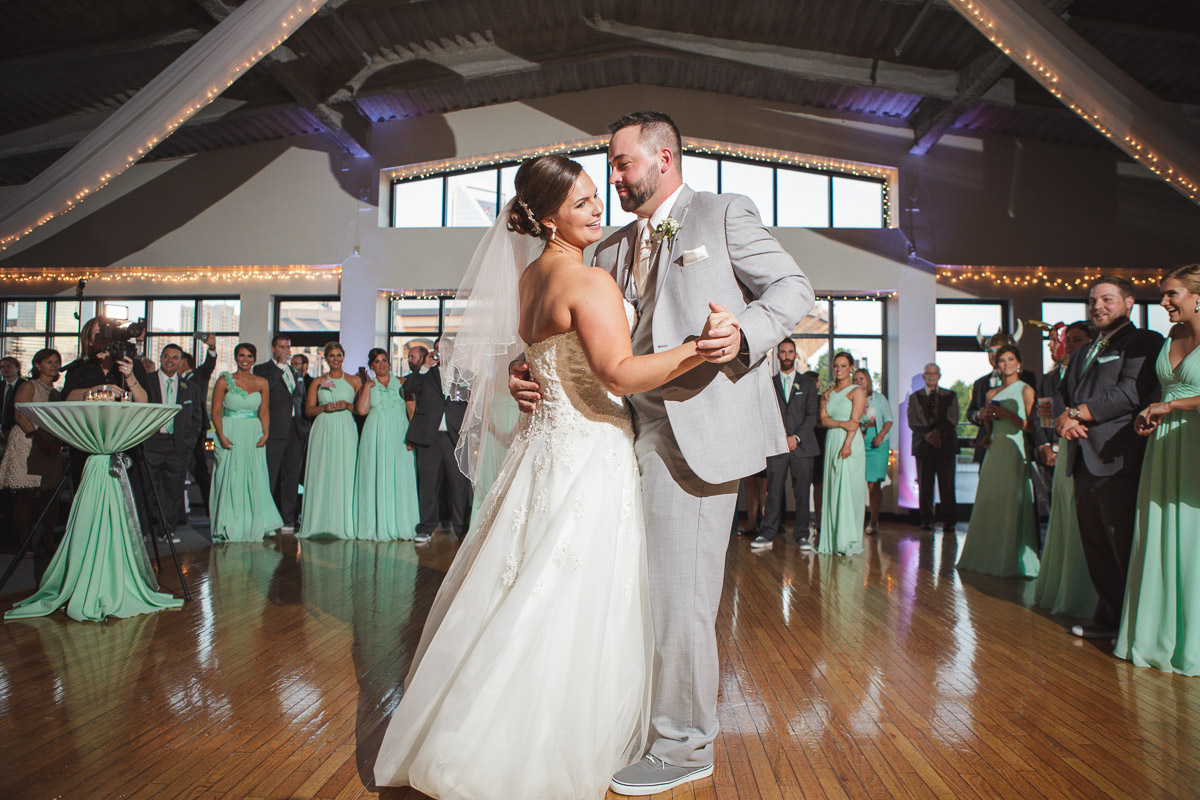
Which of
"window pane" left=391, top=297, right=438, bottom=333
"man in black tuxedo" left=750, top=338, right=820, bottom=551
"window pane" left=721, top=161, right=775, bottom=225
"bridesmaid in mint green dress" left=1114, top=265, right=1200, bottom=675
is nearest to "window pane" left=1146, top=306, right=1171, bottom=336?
"window pane" left=721, top=161, right=775, bottom=225

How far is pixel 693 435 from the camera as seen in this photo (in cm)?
198

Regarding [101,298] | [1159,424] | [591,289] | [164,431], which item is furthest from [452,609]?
[101,298]

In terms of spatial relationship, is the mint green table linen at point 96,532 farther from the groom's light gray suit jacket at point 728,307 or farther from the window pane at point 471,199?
the window pane at point 471,199

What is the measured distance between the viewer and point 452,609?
6.44ft

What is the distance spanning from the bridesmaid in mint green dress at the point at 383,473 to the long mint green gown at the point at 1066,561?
16.6 feet

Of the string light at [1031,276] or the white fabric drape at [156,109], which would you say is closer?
the white fabric drape at [156,109]

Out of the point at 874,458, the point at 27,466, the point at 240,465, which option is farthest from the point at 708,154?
the point at 27,466

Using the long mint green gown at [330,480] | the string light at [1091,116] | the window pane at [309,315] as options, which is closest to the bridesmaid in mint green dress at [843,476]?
the string light at [1091,116]

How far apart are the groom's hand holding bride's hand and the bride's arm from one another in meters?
0.08

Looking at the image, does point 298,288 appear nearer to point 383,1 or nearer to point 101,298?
point 101,298

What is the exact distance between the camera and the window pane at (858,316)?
34.0 feet

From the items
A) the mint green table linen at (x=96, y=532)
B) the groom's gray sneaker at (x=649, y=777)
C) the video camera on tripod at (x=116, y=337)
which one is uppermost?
the video camera on tripod at (x=116, y=337)

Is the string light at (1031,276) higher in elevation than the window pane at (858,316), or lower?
higher

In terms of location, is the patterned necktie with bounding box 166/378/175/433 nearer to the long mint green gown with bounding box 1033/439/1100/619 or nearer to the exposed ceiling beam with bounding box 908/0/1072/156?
the long mint green gown with bounding box 1033/439/1100/619
